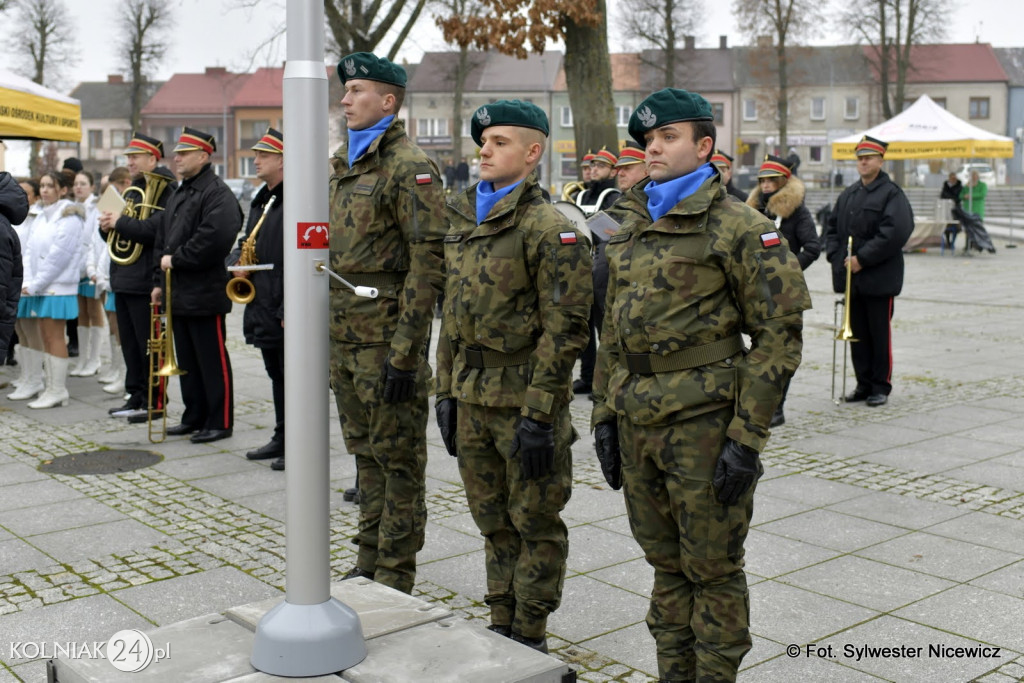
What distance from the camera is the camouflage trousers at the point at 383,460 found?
523 cm

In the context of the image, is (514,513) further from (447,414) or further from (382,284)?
(382,284)

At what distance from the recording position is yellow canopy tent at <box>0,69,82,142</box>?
1037 centimetres

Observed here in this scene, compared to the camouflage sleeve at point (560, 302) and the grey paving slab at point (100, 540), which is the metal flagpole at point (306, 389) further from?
the grey paving slab at point (100, 540)

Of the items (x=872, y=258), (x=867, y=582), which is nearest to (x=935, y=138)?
(x=872, y=258)

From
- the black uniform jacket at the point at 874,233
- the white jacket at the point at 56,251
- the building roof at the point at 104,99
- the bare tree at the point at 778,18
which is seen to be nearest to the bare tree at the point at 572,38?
the black uniform jacket at the point at 874,233

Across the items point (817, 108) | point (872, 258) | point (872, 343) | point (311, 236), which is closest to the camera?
point (311, 236)

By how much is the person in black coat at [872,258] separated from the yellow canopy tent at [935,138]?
17.2 m

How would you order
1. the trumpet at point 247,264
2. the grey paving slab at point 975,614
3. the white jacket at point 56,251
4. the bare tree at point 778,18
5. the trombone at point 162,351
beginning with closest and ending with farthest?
the grey paving slab at point 975,614 → the trumpet at point 247,264 → the trombone at point 162,351 → the white jacket at point 56,251 → the bare tree at point 778,18

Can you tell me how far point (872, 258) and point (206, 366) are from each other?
560cm

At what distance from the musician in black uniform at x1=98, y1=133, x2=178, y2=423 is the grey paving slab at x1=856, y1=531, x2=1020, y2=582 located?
5.76 metres

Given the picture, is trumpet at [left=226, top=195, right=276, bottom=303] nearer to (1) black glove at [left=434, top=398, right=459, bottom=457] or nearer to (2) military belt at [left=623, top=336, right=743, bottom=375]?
(1) black glove at [left=434, top=398, right=459, bottom=457]

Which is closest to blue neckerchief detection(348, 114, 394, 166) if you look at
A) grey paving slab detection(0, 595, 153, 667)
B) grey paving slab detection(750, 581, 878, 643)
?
grey paving slab detection(0, 595, 153, 667)

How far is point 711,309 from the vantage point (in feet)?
12.7

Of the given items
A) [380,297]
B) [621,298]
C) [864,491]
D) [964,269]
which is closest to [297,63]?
[621,298]
